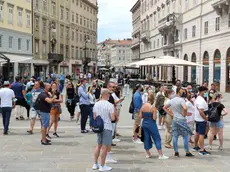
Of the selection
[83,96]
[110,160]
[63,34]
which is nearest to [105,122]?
[110,160]

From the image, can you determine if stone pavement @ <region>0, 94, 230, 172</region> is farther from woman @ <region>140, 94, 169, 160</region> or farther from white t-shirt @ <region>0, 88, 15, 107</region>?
white t-shirt @ <region>0, 88, 15, 107</region>

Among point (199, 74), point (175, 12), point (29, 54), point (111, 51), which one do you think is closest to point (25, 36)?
point (29, 54)

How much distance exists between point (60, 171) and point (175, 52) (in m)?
40.7

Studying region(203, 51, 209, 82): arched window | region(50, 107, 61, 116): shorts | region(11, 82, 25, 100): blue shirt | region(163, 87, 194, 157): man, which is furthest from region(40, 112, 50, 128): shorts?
region(203, 51, 209, 82): arched window

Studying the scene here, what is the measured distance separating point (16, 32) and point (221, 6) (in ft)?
77.3

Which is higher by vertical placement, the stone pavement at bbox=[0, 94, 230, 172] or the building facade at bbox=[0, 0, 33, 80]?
the building facade at bbox=[0, 0, 33, 80]

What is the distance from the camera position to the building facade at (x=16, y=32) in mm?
38594

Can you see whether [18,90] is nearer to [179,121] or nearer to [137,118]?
[137,118]

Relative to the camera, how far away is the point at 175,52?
46.2 m

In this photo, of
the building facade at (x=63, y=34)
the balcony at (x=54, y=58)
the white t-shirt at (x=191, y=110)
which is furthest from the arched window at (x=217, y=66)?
the balcony at (x=54, y=58)

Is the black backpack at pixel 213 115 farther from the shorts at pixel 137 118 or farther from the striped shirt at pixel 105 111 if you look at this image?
the striped shirt at pixel 105 111

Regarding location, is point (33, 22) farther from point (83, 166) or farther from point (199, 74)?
point (83, 166)

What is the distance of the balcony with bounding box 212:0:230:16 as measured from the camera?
97.5ft

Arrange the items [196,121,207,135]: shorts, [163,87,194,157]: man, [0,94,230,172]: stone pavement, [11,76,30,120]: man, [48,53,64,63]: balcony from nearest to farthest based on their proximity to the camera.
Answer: [0,94,230,172]: stone pavement < [163,87,194,157]: man < [196,121,207,135]: shorts < [11,76,30,120]: man < [48,53,64,63]: balcony
